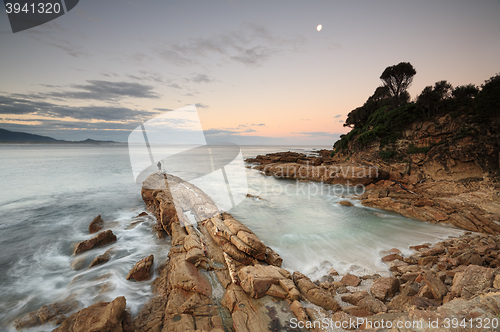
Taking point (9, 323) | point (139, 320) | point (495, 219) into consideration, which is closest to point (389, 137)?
point (495, 219)

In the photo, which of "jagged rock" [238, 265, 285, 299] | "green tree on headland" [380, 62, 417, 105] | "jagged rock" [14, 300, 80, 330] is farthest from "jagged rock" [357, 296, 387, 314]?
"green tree on headland" [380, 62, 417, 105]

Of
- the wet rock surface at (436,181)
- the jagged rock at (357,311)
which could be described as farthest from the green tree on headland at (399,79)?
the jagged rock at (357,311)

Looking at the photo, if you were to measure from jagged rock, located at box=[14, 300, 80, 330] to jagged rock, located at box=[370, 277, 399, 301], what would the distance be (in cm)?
761

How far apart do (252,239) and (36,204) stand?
55.5ft

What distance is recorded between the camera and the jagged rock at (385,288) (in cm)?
457

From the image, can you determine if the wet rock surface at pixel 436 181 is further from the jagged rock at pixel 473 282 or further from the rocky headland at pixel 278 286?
the jagged rock at pixel 473 282

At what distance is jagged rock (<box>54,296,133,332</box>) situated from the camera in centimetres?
338

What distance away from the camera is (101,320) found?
3467mm

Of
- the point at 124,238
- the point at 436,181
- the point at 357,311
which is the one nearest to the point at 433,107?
the point at 436,181

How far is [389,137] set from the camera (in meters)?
18.6

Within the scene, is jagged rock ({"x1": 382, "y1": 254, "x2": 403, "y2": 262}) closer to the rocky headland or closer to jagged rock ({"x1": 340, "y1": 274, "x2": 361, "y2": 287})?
the rocky headland

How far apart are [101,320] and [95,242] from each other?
5382mm

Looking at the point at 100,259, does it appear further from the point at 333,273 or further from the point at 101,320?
the point at 333,273

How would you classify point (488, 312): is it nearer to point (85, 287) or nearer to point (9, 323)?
point (85, 287)
